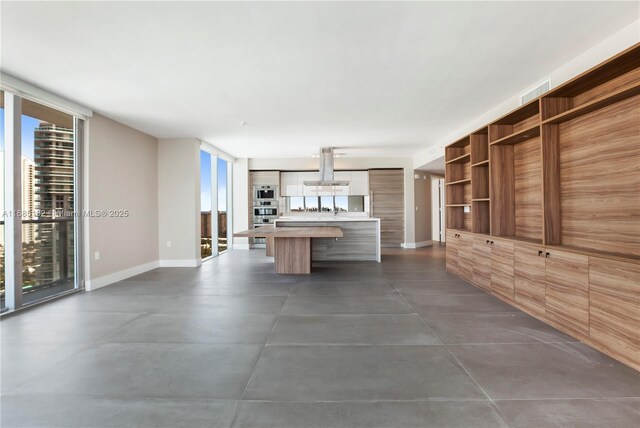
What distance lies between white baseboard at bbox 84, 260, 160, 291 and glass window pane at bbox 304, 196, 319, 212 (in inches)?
185

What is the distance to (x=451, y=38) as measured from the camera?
2.80 m

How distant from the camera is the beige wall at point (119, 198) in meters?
A: 4.79

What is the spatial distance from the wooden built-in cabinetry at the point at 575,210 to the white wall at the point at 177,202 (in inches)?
217

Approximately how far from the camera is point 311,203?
32.4 ft

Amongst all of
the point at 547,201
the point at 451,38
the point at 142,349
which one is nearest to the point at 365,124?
the point at 451,38

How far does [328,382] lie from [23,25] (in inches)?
145

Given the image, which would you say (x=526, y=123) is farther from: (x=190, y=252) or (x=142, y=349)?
(x=190, y=252)

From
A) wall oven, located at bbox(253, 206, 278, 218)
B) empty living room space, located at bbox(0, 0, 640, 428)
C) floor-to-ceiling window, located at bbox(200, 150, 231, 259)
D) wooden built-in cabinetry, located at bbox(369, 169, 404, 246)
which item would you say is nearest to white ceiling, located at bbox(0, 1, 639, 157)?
empty living room space, located at bbox(0, 0, 640, 428)

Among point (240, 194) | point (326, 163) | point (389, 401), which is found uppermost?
point (326, 163)

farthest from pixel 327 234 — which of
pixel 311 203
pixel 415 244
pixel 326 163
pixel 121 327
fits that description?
pixel 415 244

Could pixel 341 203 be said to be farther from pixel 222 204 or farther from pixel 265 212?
pixel 222 204

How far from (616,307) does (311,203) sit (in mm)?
8058

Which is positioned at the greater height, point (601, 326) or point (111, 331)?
point (601, 326)

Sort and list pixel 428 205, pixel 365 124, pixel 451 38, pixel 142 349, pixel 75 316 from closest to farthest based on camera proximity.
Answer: pixel 142 349, pixel 451 38, pixel 75 316, pixel 365 124, pixel 428 205
